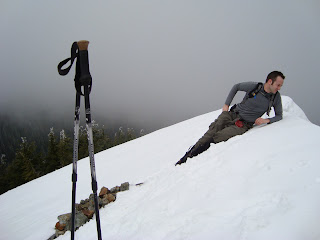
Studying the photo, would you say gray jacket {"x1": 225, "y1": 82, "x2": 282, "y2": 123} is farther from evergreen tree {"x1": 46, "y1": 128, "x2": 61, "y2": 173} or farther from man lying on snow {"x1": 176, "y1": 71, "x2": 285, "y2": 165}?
evergreen tree {"x1": 46, "y1": 128, "x2": 61, "y2": 173}

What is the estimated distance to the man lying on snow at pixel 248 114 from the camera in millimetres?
6188

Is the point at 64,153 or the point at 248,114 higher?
the point at 248,114

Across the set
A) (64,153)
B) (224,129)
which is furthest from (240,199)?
(64,153)

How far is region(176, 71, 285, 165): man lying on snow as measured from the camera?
244 inches

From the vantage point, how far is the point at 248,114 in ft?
21.7

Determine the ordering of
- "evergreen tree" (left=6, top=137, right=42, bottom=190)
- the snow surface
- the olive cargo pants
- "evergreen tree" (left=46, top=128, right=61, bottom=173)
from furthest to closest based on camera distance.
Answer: "evergreen tree" (left=46, top=128, right=61, bottom=173), "evergreen tree" (left=6, top=137, right=42, bottom=190), the olive cargo pants, the snow surface

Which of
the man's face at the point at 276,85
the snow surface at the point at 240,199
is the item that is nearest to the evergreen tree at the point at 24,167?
the snow surface at the point at 240,199

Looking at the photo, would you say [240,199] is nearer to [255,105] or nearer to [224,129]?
[224,129]

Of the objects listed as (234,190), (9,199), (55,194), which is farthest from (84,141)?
(234,190)

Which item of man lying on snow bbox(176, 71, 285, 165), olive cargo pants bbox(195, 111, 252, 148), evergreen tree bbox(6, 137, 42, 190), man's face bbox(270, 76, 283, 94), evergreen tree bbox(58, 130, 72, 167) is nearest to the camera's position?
man's face bbox(270, 76, 283, 94)

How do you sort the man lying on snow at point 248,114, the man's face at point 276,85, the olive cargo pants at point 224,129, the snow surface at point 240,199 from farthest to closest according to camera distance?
1. the olive cargo pants at point 224,129
2. the man lying on snow at point 248,114
3. the man's face at point 276,85
4. the snow surface at point 240,199

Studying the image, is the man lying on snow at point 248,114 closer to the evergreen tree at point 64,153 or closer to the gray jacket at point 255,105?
the gray jacket at point 255,105

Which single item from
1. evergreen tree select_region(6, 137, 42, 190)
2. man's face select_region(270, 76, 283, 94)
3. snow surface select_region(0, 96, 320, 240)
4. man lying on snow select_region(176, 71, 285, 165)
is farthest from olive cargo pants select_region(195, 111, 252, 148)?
evergreen tree select_region(6, 137, 42, 190)

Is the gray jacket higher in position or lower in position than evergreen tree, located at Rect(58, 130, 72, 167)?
higher
